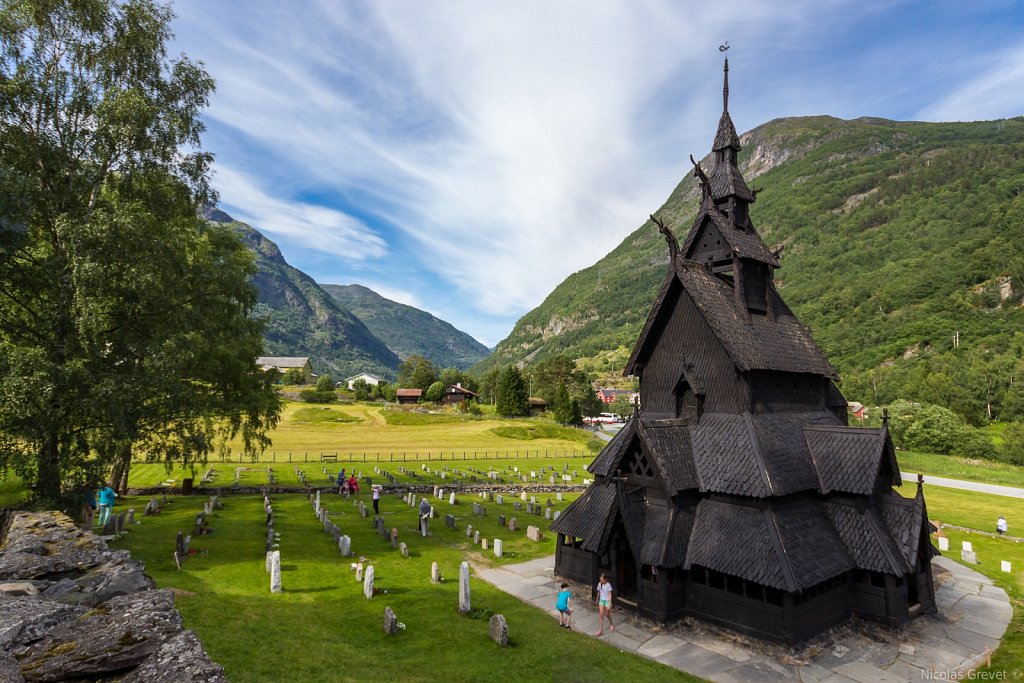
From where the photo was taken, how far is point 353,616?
1576 centimetres

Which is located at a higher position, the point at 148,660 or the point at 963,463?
the point at 148,660

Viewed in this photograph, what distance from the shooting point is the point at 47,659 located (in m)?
5.00

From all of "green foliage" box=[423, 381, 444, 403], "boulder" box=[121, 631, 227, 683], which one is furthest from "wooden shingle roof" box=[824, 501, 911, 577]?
"green foliage" box=[423, 381, 444, 403]

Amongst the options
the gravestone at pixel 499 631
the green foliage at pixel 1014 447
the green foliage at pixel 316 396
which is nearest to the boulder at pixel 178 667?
the gravestone at pixel 499 631

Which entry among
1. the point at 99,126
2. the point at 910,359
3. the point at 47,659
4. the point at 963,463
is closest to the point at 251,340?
the point at 99,126

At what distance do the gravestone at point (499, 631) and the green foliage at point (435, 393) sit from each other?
10961cm

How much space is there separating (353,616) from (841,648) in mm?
15225

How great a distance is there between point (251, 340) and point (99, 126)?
52.3 ft

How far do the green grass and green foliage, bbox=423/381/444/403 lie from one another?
91351mm

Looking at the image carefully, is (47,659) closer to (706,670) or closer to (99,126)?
(706,670)

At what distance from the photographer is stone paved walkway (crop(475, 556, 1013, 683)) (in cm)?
1349

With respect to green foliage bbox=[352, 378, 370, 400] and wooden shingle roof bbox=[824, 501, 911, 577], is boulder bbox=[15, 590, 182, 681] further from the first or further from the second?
green foliage bbox=[352, 378, 370, 400]

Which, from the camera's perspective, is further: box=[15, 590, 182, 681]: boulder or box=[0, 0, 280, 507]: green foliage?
box=[0, 0, 280, 507]: green foliage

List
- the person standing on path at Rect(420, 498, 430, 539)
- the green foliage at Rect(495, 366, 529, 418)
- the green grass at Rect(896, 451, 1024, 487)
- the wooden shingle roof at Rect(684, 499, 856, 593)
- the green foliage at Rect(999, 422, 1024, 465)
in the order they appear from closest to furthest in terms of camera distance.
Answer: the wooden shingle roof at Rect(684, 499, 856, 593), the person standing on path at Rect(420, 498, 430, 539), the green grass at Rect(896, 451, 1024, 487), the green foliage at Rect(999, 422, 1024, 465), the green foliage at Rect(495, 366, 529, 418)
